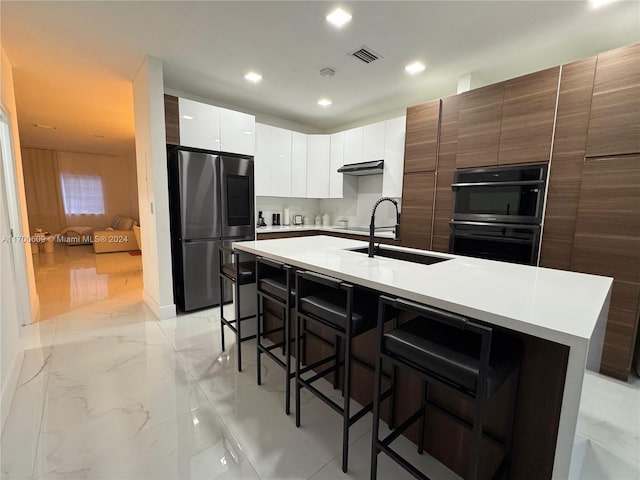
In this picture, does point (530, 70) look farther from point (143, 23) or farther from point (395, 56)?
point (143, 23)

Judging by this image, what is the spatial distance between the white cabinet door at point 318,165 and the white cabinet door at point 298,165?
2.8 inches

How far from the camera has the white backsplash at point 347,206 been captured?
435cm

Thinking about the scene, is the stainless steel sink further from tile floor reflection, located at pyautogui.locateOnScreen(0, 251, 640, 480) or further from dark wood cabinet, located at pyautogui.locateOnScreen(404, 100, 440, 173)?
dark wood cabinet, located at pyautogui.locateOnScreen(404, 100, 440, 173)

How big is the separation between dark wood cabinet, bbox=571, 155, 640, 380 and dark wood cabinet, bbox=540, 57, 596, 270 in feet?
0.21

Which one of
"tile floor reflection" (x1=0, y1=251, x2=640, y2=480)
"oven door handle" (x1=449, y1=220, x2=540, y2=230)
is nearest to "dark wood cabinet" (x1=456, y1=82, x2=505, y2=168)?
"oven door handle" (x1=449, y1=220, x2=540, y2=230)

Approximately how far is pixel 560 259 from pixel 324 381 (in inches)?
87.2

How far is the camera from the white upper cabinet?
4.42 m

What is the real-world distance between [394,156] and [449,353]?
3116 mm

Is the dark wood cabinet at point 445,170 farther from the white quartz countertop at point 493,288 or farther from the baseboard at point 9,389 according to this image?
the baseboard at point 9,389

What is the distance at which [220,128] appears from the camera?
11.2 feet

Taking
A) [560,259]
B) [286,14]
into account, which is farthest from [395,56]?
[560,259]

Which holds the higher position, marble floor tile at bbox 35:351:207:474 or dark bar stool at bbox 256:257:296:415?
dark bar stool at bbox 256:257:296:415

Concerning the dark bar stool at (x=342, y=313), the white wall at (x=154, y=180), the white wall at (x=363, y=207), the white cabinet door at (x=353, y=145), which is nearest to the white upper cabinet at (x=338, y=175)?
the white cabinet door at (x=353, y=145)

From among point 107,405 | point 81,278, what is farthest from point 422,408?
point 81,278
